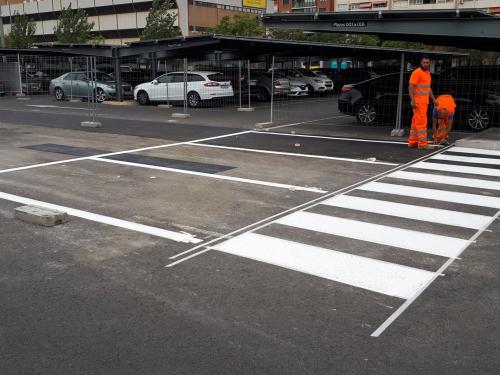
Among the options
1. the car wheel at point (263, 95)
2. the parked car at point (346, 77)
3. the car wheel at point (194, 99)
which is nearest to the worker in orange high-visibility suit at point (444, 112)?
the car wheel at point (194, 99)

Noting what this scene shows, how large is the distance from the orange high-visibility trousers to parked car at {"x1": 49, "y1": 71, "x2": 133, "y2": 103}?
63.6 ft

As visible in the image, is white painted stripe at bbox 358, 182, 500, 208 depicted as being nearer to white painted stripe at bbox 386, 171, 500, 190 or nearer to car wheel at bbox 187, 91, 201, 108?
white painted stripe at bbox 386, 171, 500, 190

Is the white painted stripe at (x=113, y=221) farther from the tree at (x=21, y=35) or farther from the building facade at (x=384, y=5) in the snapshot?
the tree at (x=21, y=35)

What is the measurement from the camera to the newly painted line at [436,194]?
316 inches

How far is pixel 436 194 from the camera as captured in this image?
8.45 m

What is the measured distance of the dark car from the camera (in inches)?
599

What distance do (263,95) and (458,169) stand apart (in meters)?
18.6

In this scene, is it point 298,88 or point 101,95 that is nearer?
point 101,95

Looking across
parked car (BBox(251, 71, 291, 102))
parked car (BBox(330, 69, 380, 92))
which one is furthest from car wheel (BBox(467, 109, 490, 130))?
parked car (BBox(251, 71, 291, 102))

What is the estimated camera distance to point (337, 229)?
6.61 m

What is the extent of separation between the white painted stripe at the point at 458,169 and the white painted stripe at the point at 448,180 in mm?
653

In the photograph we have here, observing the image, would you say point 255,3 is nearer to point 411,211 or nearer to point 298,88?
point 298,88

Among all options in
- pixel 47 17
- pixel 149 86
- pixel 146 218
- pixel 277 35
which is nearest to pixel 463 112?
pixel 146 218

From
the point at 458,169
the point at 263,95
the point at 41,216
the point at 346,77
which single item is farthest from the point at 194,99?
the point at 41,216
